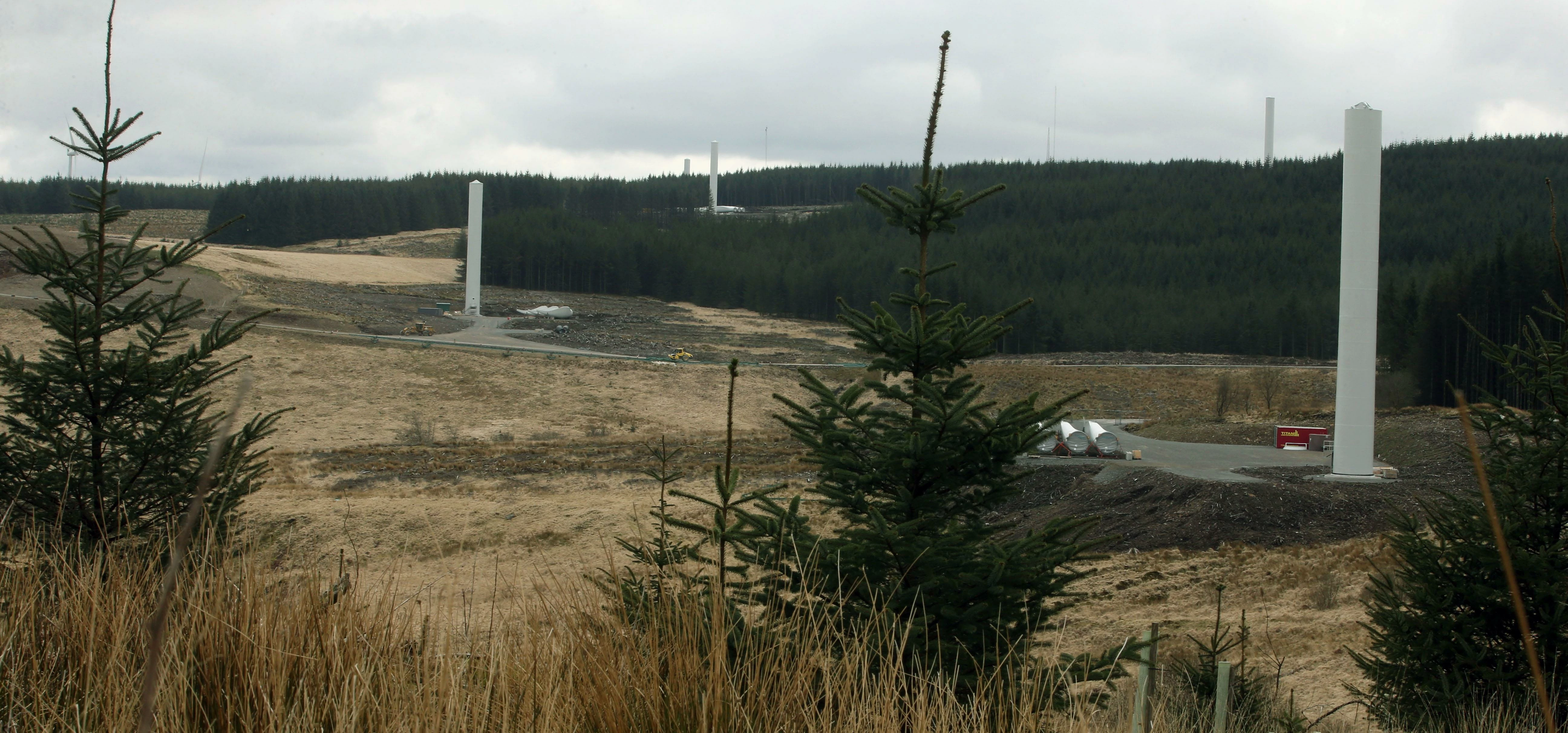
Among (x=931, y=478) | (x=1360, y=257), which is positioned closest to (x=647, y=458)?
(x=1360, y=257)

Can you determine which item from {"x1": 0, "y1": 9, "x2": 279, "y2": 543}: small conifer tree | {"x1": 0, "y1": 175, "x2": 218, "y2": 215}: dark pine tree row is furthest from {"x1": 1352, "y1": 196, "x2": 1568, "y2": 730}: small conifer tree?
{"x1": 0, "y1": 175, "x2": 218, "y2": 215}: dark pine tree row

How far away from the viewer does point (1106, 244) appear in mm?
115500

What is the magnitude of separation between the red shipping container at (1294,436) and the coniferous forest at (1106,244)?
942 inches

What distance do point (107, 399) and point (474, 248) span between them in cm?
7027

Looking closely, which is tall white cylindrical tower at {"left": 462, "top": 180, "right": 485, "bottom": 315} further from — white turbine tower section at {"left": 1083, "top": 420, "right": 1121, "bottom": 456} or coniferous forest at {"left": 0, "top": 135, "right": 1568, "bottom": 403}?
white turbine tower section at {"left": 1083, "top": 420, "right": 1121, "bottom": 456}

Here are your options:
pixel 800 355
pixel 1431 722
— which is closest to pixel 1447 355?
pixel 800 355

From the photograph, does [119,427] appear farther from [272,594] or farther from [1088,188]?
[1088,188]

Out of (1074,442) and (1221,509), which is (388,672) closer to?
(1221,509)

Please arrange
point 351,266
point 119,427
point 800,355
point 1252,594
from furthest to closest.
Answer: point 351,266, point 800,355, point 1252,594, point 119,427

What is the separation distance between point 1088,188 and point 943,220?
135 metres

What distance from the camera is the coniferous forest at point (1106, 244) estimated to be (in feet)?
231

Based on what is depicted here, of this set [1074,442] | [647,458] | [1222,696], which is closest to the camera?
[1222,696]

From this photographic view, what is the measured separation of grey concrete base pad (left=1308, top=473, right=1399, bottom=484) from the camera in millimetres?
25344

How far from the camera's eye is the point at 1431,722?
7027 mm
